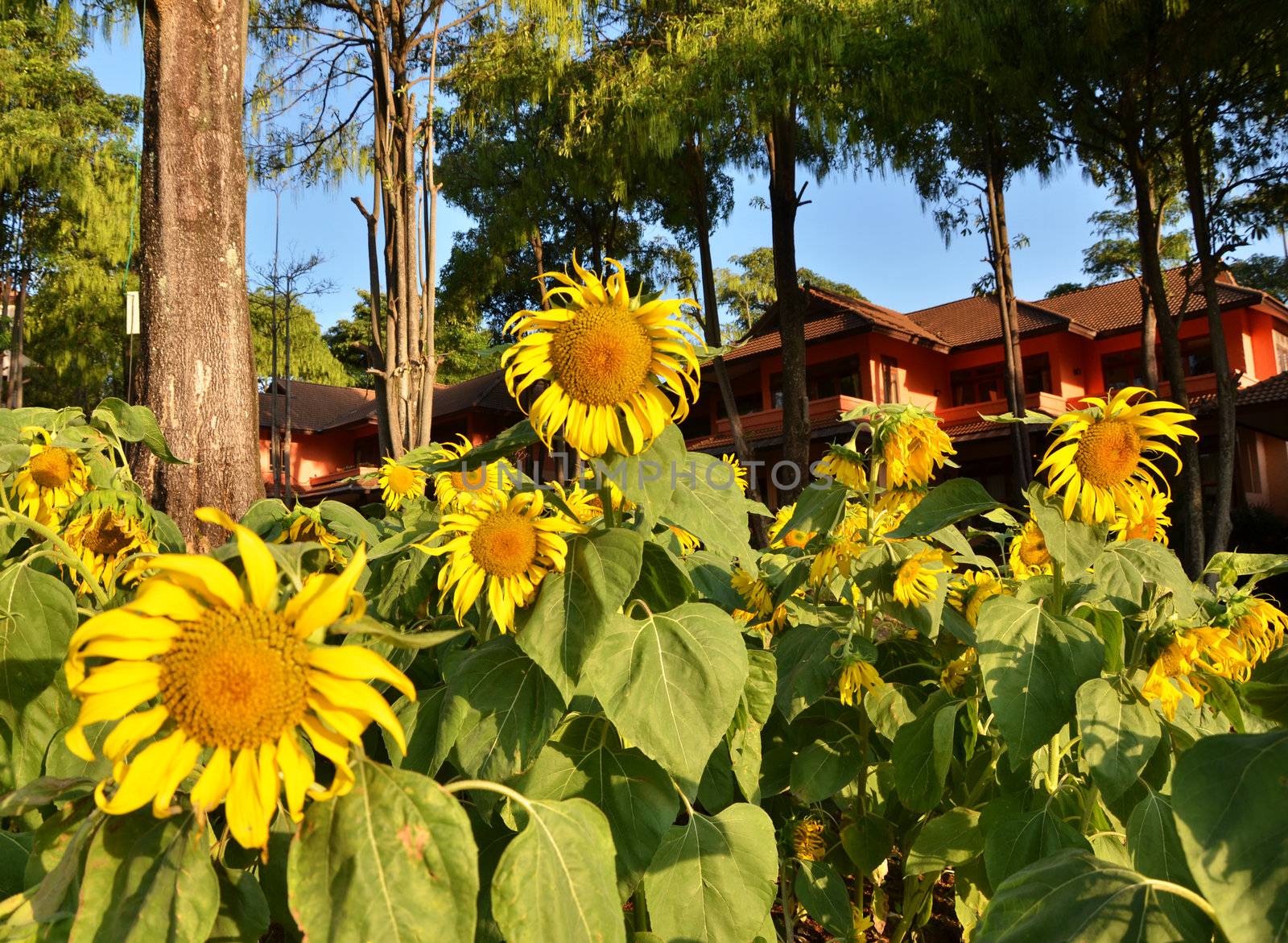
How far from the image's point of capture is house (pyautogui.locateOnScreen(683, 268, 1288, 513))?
68.5ft

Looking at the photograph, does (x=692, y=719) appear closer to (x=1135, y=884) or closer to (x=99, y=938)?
(x=1135, y=884)

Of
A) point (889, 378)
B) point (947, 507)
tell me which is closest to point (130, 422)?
point (947, 507)

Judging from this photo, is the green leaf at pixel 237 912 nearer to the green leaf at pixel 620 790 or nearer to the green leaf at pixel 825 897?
A: the green leaf at pixel 620 790

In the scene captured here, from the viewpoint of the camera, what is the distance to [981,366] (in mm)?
24359

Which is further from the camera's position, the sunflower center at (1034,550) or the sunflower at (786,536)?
the sunflower at (786,536)

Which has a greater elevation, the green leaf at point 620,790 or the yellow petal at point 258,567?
the yellow petal at point 258,567

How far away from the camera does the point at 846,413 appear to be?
2068 millimetres

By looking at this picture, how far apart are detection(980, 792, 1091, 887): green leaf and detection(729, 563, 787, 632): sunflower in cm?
80

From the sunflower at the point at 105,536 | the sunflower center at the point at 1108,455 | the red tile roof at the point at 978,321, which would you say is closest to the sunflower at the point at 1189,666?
the sunflower center at the point at 1108,455

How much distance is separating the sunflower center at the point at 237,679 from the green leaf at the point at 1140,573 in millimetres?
1449

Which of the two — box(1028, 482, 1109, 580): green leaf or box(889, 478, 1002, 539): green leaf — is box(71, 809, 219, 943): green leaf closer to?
box(889, 478, 1002, 539): green leaf

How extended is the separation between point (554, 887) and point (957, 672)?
1.53m

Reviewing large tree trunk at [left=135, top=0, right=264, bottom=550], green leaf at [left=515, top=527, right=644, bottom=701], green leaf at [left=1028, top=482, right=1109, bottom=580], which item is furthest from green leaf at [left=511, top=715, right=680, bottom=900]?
large tree trunk at [left=135, top=0, right=264, bottom=550]

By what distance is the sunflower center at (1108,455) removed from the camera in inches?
66.8
